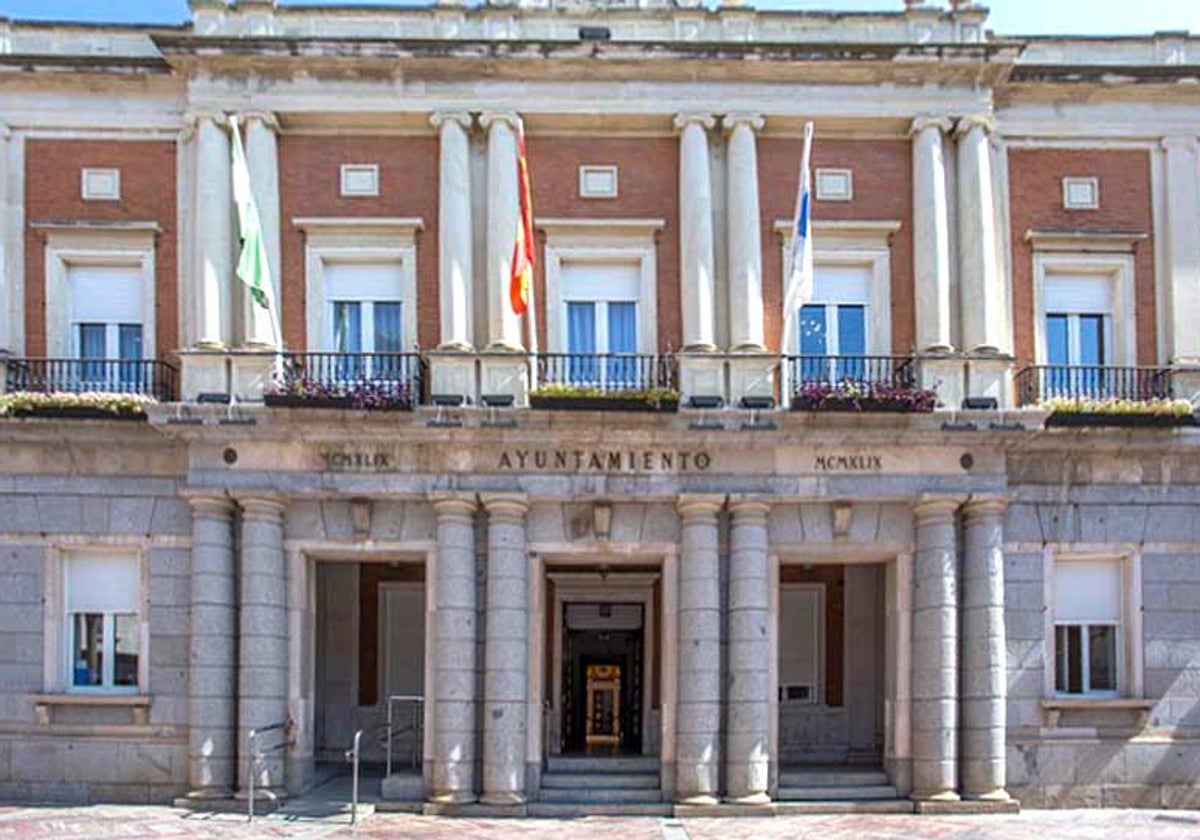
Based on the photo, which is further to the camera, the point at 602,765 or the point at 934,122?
the point at 602,765

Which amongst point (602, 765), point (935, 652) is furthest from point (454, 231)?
point (935, 652)

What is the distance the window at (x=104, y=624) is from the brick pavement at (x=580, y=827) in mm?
1948

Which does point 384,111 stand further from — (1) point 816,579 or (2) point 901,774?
(2) point 901,774

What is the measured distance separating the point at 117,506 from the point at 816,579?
11.7 m

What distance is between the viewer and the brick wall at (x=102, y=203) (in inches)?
764

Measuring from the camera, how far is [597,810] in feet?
59.6

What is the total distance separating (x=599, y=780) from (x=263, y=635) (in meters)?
5.35

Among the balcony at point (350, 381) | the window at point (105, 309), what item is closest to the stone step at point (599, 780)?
the balcony at point (350, 381)

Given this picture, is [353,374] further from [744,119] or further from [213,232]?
[744,119]

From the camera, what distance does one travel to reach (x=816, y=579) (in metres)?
22.7

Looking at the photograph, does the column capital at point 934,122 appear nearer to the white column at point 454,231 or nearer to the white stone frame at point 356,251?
the white column at point 454,231

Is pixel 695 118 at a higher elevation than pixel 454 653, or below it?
higher

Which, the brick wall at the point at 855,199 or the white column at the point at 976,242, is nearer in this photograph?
the white column at the point at 976,242

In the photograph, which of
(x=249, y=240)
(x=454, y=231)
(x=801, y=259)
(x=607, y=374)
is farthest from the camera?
(x=607, y=374)
